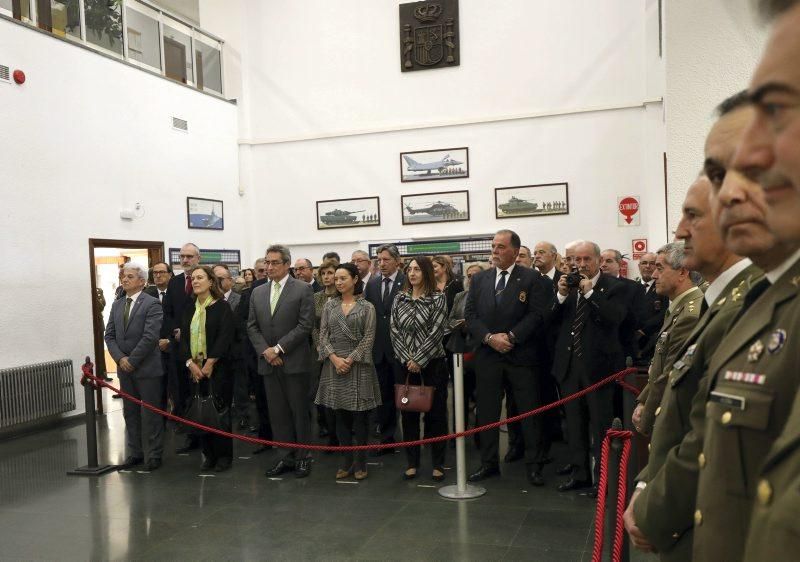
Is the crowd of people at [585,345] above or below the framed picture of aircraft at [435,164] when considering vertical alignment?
below

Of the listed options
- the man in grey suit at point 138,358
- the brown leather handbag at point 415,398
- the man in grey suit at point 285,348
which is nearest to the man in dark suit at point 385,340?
the man in grey suit at point 285,348

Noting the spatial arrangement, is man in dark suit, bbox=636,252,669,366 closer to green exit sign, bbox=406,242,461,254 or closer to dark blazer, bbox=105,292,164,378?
dark blazer, bbox=105,292,164,378

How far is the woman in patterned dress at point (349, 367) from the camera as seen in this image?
570cm

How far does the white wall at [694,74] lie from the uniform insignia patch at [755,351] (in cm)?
492

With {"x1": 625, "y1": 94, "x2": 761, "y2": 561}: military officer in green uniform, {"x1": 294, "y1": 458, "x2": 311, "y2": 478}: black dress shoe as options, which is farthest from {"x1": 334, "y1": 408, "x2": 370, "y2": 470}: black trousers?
{"x1": 625, "y1": 94, "x2": 761, "y2": 561}: military officer in green uniform

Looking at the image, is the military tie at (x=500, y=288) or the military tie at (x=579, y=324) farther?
the military tie at (x=500, y=288)

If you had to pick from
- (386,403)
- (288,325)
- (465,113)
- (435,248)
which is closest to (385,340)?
(386,403)

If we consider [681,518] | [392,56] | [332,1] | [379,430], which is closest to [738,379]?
[681,518]

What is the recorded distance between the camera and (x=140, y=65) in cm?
1068

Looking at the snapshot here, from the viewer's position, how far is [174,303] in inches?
292

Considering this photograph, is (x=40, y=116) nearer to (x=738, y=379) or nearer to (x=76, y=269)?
(x=76, y=269)

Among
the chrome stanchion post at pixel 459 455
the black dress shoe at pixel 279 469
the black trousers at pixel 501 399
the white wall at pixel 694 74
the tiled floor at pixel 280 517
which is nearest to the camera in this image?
the tiled floor at pixel 280 517

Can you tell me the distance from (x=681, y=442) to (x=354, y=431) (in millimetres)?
4317

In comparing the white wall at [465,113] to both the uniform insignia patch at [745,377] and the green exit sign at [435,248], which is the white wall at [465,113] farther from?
the uniform insignia patch at [745,377]
